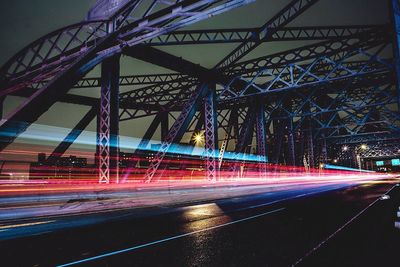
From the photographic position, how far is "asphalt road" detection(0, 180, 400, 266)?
14.1 ft

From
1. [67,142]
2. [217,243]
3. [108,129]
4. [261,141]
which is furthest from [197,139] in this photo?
[217,243]

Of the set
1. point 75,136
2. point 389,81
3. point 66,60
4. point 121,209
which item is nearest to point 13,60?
point 66,60

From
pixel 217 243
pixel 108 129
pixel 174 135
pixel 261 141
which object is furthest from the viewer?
pixel 261 141

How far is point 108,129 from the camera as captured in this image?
37.3ft

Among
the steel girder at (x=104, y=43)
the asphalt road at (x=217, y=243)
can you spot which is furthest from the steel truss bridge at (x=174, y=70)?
the asphalt road at (x=217, y=243)

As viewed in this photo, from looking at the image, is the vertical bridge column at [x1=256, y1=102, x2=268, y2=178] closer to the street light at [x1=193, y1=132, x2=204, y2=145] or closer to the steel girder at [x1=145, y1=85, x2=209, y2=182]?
the street light at [x1=193, y1=132, x2=204, y2=145]

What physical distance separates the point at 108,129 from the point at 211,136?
765 centimetres

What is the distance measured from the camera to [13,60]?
687 inches

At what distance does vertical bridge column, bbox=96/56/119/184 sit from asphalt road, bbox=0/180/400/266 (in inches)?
123

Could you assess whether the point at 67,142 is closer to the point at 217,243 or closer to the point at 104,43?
the point at 104,43

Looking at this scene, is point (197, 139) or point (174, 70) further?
point (197, 139)

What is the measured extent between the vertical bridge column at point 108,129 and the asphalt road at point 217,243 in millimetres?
3128

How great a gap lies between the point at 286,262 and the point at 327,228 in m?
2.95

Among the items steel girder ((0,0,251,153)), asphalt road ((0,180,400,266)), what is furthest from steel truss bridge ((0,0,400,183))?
asphalt road ((0,180,400,266))
